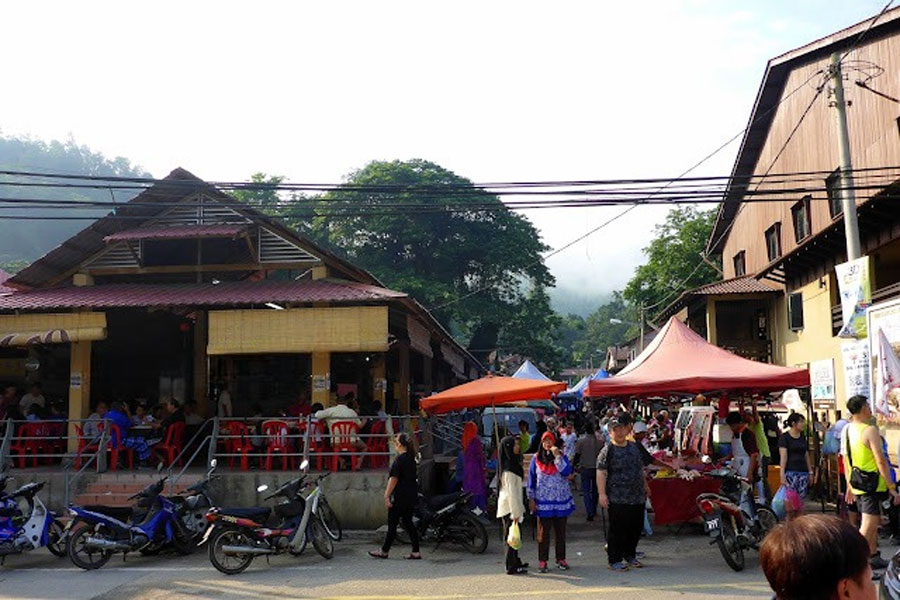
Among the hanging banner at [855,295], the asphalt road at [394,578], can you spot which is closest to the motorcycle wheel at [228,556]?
the asphalt road at [394,578]

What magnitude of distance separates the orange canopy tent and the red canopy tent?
716mm

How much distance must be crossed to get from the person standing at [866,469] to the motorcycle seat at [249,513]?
23.2ft

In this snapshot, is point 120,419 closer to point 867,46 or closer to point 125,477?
point 125,477

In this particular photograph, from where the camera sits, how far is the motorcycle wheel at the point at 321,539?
33.8 ft

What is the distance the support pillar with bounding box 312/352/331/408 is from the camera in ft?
48.4

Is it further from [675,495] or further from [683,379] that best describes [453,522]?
[683,379]

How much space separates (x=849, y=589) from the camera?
87.0 inches

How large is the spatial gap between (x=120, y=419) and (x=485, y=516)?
22.2ft

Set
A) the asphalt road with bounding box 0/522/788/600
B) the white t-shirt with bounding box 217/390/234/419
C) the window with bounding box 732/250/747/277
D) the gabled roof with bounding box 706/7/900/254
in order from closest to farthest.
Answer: the asphalt road with bounding box 0/522/788/600 → the white t-shirt with bounding box 217/390/234/419 → the gabled roof with bounding box 706/7/900/254 → the window with bounding box 732/250/747/277

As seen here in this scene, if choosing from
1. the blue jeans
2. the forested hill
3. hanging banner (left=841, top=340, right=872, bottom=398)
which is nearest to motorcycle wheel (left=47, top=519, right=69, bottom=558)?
the blue jeans

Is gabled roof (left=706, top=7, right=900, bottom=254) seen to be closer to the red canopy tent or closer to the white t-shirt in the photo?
the red canopy tent

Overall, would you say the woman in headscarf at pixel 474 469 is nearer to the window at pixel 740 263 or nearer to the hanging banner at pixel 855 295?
the hanging banner at pixel 855 295

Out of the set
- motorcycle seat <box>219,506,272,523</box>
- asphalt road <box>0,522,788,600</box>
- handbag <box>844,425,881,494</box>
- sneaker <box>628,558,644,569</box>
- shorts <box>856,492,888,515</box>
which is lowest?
asphalt road <box>0,522,788,600</box>

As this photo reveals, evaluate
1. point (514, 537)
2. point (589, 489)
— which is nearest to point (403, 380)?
point (589, 489)
